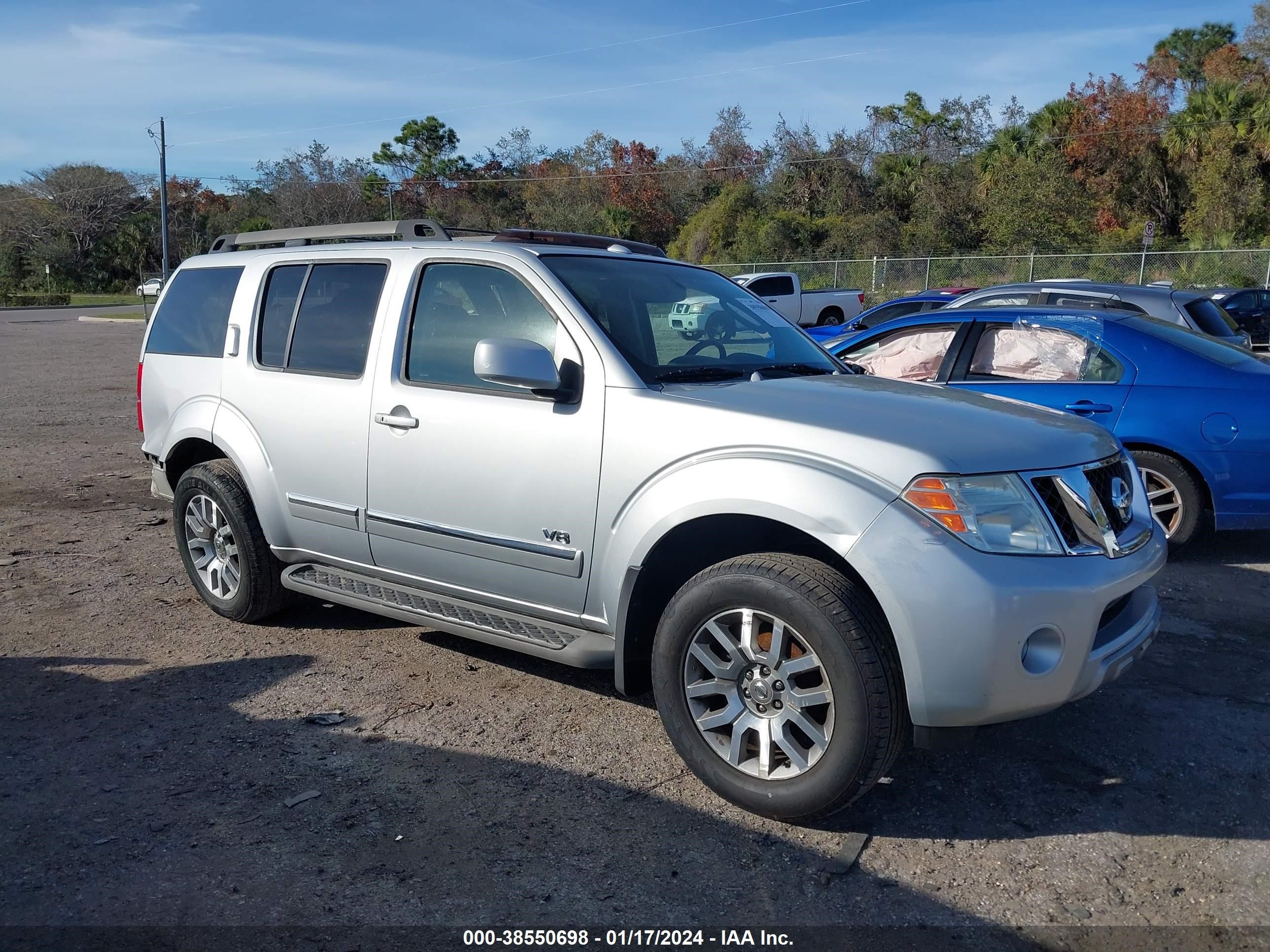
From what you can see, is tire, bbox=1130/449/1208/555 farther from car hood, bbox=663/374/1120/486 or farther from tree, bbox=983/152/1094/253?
tree, bbox=983/152/1094/253

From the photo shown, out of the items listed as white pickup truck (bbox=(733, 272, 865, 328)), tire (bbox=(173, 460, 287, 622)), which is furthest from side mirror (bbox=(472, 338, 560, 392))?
white pickup truck (bbox=(733, 272, 865, 328))

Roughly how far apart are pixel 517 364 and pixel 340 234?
1901mm

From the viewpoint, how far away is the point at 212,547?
18.5ft

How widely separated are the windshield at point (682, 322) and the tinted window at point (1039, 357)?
2.67 metres

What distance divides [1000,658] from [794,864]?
2.96 feet

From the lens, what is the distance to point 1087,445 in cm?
375

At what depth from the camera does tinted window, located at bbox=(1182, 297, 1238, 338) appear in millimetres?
9281

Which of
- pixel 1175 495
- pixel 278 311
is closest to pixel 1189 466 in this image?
pixel 1175 495

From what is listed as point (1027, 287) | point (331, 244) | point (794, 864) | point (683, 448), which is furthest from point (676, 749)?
point (1027, 287)

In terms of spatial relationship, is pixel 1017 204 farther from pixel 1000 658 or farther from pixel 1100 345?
pixel 1000 658

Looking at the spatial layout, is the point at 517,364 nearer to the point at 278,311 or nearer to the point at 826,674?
the point at 826,674

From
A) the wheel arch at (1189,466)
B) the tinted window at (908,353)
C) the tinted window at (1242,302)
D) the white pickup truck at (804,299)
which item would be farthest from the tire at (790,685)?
the white pickup truck at (804,299)

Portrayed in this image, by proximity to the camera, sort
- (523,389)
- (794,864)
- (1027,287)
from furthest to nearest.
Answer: (1027,287) → (523,389) → (794,864)

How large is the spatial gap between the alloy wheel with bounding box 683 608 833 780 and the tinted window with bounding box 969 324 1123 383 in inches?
167
